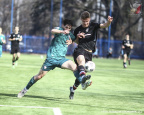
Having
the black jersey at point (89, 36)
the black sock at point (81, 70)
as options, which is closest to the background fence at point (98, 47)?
the black jersey at point (89, 36)

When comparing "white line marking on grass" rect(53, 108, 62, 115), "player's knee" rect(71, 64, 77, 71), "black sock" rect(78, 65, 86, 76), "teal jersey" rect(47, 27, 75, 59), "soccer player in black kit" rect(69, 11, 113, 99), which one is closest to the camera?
"white line marking on grass" rect(53, 108, 62, 115)

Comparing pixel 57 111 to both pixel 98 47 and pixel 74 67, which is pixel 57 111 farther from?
pixel 98 47

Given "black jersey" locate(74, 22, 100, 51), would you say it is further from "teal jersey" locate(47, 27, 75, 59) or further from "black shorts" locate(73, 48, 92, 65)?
"teal jersey" locate(47, 27, 75, 59)

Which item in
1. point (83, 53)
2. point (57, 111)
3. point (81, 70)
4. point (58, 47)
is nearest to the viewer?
point (57, 111)

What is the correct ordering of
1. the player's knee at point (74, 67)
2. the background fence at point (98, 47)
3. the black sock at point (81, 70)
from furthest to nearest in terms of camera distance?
1. the background fence at point (98, 47)
2. the player's knee at point (74, 67)
3. the black sock at point (81, 70)

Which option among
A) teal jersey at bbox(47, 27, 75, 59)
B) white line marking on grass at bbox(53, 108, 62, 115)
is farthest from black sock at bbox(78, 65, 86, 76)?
white line marking on grass at bbox(53, 108, 62, 115)

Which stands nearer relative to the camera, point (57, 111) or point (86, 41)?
point (57, 111)

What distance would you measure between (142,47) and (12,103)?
41.5 m

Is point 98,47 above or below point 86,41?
below

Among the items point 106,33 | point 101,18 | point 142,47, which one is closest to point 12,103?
point 142,47

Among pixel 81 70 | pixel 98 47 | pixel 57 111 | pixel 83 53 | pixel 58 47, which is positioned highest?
pixel 58 47

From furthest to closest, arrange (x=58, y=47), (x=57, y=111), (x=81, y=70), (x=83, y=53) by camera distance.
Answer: (x=83, y=53) → (x=58, y=47) → (x=81, y=70) → (x=57, y=111)

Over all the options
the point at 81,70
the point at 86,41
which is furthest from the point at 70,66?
the point at 86,41

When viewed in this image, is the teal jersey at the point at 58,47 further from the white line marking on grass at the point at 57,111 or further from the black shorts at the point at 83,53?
the white line marking on grass at the point at 57,111
